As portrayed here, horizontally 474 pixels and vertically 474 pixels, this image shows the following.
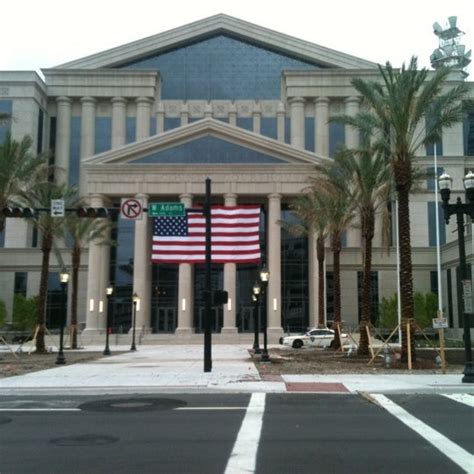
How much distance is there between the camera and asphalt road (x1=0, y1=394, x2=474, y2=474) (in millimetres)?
8531

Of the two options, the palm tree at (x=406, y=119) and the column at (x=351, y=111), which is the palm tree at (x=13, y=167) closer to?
the palm tree at (x=406, y=119)

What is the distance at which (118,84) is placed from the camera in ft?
247

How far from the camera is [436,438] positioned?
1038 cm

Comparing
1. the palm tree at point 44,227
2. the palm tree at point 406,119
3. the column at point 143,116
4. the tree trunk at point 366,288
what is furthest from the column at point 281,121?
the palm tree at point 406,119

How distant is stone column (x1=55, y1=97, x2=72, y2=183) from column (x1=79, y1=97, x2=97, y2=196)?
63.6 inches

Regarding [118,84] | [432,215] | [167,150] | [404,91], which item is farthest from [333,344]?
[118,84]

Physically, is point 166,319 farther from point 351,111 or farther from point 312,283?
point 351,111

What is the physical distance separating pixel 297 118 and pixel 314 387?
193 feet

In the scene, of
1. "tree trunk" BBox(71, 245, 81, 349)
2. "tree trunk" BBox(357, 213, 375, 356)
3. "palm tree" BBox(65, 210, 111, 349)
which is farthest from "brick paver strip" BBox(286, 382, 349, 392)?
"tree trunk" BBox(71, 245, 81, 349)

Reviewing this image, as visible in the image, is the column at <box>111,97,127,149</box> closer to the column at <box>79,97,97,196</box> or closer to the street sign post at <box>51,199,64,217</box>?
the column at <box>79,97,97,196</box>

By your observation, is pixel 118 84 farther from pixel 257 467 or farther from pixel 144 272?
pixel 257 467

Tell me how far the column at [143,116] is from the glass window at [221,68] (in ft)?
9.09

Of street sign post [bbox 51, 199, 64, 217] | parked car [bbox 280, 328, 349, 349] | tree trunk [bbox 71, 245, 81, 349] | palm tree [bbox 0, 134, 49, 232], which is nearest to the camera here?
street sign post [bbox 51, 199, 64, 217]

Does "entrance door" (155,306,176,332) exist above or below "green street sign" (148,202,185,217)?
below
